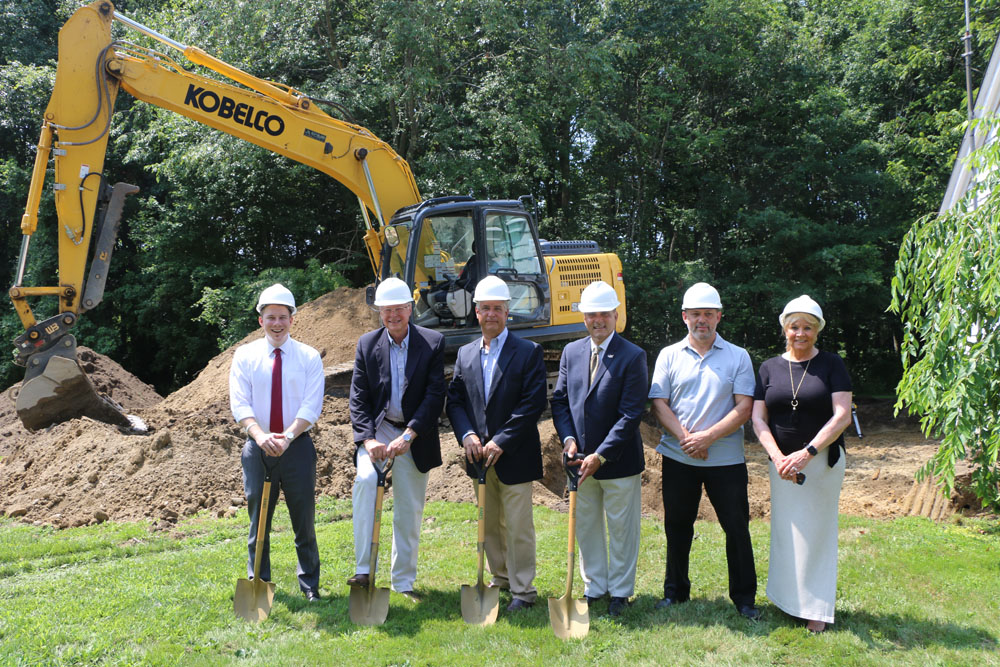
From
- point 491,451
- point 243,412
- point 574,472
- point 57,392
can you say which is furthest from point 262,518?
point 57,392

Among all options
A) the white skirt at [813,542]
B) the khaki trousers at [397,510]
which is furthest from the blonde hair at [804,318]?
the khaki trousers at [397,510]

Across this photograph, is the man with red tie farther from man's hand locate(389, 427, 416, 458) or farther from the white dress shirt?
man's hand locate(389, 427, 416, 458)

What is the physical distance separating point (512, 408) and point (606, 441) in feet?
2.00

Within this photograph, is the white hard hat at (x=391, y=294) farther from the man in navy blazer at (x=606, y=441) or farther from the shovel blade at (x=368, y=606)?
the shovel blade at (x=368, y=606)

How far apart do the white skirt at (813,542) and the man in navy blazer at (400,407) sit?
7.00 feet

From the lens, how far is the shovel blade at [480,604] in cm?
474

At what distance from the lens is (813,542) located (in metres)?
4.53

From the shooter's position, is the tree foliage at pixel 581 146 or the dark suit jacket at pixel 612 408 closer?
the dark suit jacket at pixel 612 408

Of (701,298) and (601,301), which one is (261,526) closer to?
(601,301)

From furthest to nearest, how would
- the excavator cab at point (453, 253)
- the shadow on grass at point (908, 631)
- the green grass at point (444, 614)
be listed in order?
1. the excavator cab at point (453, 253)
2. the shadow on grass at point (908, 631)
3. the green grass at point (444, 614)

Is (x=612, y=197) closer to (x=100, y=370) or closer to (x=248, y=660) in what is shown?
(x=100, y=370)

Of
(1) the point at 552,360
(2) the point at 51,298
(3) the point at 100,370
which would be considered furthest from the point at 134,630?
(2) the point at 51,298

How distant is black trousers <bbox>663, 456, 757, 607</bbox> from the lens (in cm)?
473

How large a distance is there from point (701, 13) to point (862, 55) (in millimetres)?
3934
